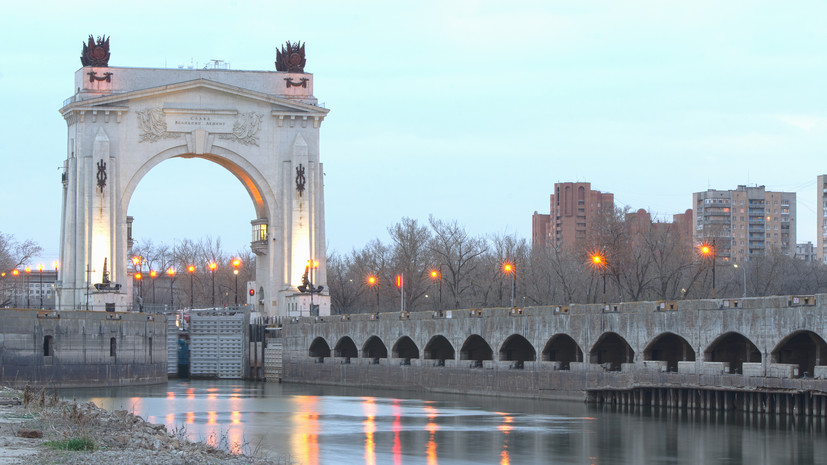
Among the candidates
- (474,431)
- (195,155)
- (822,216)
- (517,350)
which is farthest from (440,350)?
(822,216)

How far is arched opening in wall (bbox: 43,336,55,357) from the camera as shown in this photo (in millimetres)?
70000

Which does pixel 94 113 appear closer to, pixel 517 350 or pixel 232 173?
pixel 232 173

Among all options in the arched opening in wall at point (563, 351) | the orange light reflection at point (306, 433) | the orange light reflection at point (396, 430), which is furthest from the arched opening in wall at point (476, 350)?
the orange light reflection at point (306, 433)

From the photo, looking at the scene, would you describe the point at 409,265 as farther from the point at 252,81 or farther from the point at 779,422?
the point at 779,422

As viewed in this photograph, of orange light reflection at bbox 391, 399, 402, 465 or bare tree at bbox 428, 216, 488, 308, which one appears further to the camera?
bare tree at bbox 428, 216, 488, 308

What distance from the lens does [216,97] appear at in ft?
291

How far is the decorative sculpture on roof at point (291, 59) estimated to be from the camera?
92.2m

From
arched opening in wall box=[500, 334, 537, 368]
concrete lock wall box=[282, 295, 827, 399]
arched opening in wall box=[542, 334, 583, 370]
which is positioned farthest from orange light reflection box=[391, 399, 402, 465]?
arched opening in wall box=[542, 334, 583, 370]

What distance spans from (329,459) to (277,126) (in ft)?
175

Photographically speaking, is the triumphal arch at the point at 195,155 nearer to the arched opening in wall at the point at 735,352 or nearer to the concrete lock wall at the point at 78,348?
the concrete lock wall at the point at 78,348

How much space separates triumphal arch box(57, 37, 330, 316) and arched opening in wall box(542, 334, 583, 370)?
26.0 m

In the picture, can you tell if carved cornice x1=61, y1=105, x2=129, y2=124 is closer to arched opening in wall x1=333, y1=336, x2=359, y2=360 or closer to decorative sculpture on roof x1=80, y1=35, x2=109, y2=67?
decorative sculpture on roof x1=80, y1=35, x2=109, y2=67

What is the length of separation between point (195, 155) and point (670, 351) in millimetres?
41741

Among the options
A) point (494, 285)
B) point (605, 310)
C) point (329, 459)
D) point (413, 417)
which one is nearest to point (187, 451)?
point (329, 459)
